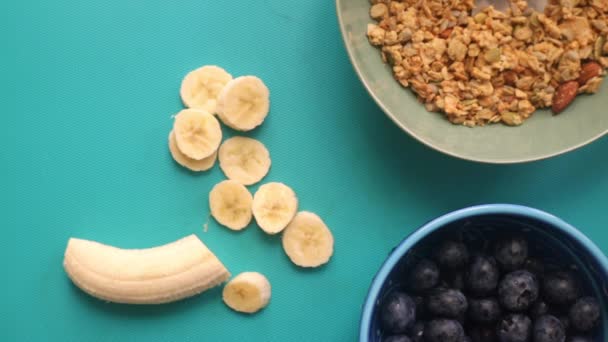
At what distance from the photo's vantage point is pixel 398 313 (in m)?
0.92

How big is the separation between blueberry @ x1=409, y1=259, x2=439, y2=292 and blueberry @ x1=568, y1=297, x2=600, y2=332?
A: 175 mm

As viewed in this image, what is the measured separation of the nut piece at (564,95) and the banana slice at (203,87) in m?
0.44

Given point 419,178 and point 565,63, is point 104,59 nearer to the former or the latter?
point 419,178

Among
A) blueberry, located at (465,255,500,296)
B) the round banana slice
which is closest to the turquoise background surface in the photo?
the round banana slice

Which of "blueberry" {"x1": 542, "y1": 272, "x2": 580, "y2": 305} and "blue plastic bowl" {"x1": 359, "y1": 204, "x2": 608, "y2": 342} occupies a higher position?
"blue plastic bowl" {"x1": 359, "y1": 204, "x2": 608, "y2": 342}

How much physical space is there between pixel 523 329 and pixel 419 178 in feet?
0.81

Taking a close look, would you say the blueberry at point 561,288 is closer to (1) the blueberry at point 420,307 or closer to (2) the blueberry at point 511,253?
(2) the blueberry at point 511,253

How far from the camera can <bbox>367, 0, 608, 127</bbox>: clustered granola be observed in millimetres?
962

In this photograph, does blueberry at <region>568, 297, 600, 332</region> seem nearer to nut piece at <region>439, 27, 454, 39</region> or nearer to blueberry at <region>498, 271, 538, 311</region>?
blueberry at <region>498, 271, 538, 311</region>

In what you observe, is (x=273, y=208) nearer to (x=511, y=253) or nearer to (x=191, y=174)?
(x=191, y=174)

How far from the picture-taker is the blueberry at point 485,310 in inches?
37.2

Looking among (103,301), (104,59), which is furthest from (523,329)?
(104,59)

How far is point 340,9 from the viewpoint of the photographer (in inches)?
37.1

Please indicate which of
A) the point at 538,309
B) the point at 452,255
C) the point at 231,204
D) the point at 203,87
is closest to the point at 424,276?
the point at 452,255
